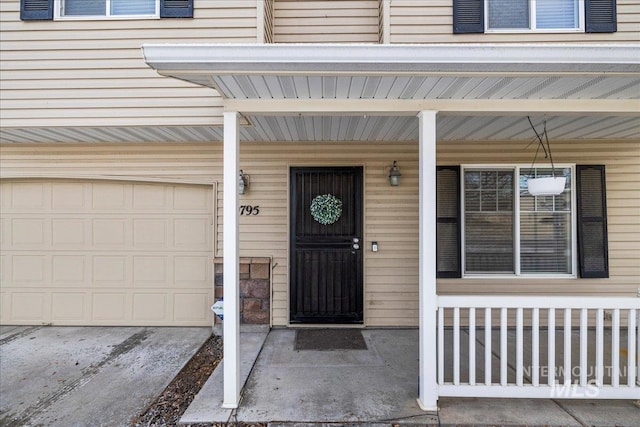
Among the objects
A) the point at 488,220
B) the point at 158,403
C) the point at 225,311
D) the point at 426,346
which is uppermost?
the point at 488,220

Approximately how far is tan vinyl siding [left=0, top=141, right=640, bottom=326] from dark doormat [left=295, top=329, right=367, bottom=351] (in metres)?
0.35

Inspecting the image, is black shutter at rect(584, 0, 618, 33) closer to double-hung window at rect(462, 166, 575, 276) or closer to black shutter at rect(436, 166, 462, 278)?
double-hung window at rect(462, 166, 575, 276)

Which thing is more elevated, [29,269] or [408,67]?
[408,67]

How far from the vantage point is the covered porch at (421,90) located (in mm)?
2135

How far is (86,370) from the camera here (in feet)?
10.7

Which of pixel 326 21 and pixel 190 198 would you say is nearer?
pixel 326 21

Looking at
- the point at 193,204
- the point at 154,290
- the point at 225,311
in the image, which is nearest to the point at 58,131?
the point at 193,204

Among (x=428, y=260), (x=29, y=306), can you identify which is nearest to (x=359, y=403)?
(x=428, y=260)

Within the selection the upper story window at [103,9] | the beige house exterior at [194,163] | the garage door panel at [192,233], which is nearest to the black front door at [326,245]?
the beige house exterior at [194,163]

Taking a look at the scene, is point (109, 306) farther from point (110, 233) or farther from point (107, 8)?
point (107, 8)

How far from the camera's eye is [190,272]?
173 inches

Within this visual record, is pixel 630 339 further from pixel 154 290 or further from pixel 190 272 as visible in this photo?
pixel 154 290

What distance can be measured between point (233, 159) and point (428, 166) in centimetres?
151

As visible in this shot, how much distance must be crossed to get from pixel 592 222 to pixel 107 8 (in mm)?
6253
